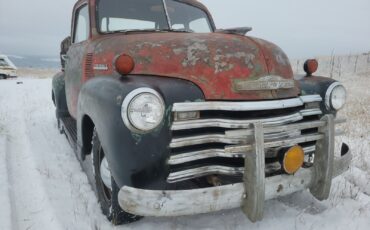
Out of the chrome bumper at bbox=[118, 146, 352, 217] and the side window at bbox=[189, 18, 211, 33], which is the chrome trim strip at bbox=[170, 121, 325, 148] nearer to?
the chrome bumper at bbox=[118, 146, 352, 217]

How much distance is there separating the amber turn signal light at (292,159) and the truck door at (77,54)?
95.2 inches

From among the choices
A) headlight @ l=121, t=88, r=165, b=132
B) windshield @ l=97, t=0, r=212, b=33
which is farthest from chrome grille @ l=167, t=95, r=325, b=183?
windshield @ l=97, t=0, r=212, b=33

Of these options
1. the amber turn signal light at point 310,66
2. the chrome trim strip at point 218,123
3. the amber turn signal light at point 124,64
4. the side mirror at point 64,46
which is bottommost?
the chrome trim strip at point 218,123

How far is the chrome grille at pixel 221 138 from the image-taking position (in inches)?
84.4

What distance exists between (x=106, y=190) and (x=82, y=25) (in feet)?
7.34

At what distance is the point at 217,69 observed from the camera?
2441 mm

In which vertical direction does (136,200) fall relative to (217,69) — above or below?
below

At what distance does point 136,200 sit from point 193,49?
49.1 inches

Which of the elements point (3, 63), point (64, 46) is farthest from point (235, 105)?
point (3, 63)

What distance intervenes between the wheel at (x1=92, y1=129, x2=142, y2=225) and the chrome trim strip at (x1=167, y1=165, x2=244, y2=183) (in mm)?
498

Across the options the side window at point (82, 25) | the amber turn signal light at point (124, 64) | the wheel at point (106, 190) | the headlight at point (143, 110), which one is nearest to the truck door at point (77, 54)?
the side window at point (82, 25)

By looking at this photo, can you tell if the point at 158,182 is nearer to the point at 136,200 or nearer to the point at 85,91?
the point at 136,200

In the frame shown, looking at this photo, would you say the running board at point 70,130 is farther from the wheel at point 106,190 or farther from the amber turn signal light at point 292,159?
the amber turn signal light at point 292,159

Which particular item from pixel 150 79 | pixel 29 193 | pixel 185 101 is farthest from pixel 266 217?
pixel 29 193
